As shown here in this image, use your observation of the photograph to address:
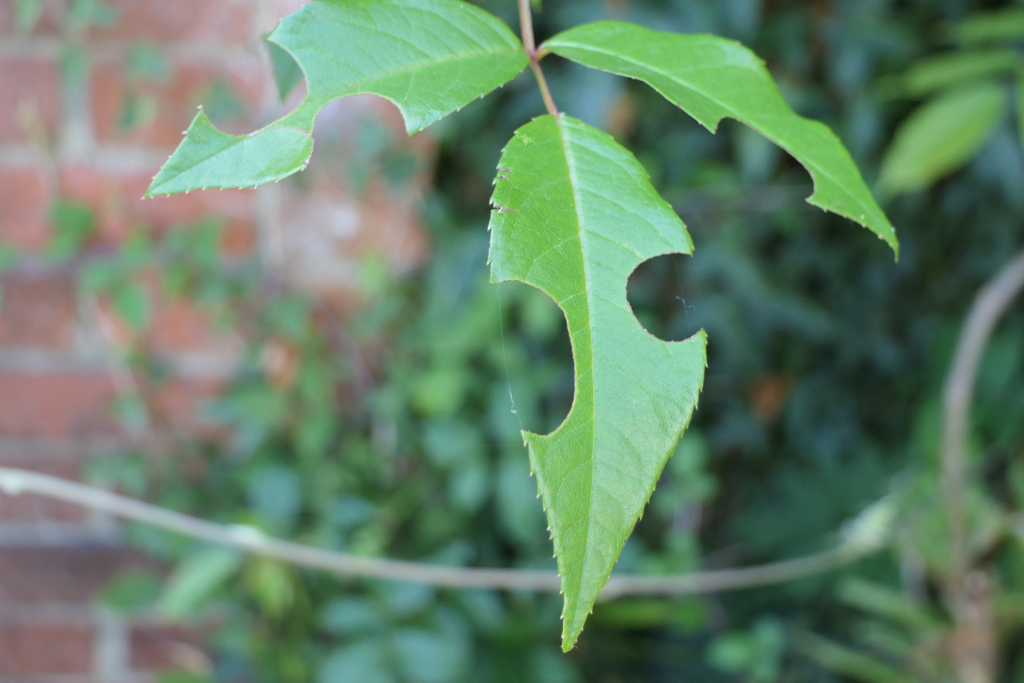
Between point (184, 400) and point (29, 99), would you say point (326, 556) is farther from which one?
point (29, 99)

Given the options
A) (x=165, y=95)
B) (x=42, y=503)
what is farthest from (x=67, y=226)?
(x=42, y=503)

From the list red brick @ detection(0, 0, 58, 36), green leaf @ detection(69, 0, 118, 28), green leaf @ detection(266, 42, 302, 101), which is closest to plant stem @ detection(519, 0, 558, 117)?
green leaf @ detection(266, 42, 302, 101)

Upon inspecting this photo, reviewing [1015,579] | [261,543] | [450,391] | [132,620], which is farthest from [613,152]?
[132,620]

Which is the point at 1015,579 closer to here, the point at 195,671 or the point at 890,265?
the point at 890,265

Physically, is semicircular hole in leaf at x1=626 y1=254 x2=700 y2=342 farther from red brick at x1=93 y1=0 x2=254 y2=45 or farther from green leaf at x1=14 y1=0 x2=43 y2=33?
green leaf at x1=14 y1=0 x2=43 y2=33

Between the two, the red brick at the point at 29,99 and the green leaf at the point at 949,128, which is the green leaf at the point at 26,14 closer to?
the red brick at the point at 29,99

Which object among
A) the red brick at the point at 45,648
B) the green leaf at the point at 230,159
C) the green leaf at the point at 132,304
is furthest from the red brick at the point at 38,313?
the green leaf at the point at 230,159
